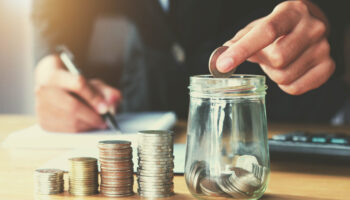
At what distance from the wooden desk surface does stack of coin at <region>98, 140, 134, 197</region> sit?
16mm

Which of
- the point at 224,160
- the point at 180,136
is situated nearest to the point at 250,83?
the point at 224,160

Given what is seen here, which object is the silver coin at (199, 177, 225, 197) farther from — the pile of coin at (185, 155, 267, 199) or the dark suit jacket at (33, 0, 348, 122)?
the dark suit jacket at (33, 0, 348, 122)

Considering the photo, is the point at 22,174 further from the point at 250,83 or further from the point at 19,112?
the point at 19,112

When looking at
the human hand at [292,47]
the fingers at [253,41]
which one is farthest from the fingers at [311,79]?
the fingers at [253,41]

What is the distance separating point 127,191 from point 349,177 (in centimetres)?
34

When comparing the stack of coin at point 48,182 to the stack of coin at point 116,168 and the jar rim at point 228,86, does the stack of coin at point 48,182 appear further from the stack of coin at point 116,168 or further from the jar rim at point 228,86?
the jar rim at point 228,86

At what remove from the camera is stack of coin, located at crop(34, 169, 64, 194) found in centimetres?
60

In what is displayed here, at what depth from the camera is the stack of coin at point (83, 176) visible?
1.90 feet

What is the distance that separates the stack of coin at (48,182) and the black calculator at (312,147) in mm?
354

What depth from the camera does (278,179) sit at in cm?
68

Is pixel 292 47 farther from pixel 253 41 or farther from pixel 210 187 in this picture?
pixel 210 187

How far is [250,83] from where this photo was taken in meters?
0.55

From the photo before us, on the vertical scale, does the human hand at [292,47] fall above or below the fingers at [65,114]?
above

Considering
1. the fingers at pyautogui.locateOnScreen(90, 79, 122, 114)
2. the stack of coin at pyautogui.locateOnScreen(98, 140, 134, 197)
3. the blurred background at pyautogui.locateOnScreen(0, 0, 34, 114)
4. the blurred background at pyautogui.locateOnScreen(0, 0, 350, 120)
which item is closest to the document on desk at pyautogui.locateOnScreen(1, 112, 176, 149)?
the fingers at pyautogui.locateOnScreen(90, 79, 122, 114)
